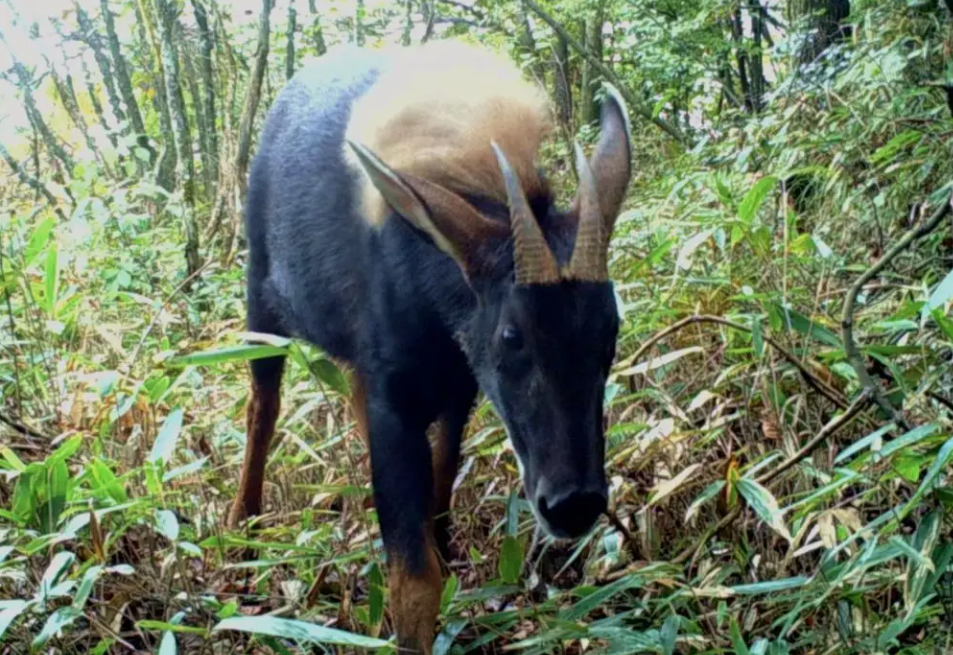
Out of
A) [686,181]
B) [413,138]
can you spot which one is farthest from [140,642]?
[686,181]

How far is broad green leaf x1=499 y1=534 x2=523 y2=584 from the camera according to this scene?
10.5 ft

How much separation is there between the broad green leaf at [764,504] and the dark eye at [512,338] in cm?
82

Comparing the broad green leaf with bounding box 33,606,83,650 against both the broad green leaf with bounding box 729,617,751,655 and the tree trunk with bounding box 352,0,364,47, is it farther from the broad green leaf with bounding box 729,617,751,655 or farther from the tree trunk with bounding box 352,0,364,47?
the tree trunk with bounding box 352,0,364,47

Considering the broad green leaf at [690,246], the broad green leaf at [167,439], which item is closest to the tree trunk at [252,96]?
the broad green leaf at [690,246]

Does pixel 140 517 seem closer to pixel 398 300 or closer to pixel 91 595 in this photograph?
pixel 91 595

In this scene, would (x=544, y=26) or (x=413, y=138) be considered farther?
(x=544, y=26)

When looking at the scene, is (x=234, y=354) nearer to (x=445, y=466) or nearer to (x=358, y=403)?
(x=358, y=403)

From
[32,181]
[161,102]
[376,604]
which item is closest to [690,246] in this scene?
[376,604]

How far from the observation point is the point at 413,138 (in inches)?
137

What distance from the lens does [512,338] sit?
2.83 meters

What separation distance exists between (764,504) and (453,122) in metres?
1.51

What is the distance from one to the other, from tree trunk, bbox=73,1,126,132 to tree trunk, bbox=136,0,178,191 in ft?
2.50

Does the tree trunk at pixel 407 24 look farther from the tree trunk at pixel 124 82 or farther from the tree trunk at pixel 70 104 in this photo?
the tree trunk at pixel 70 104

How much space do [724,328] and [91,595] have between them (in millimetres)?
2529
